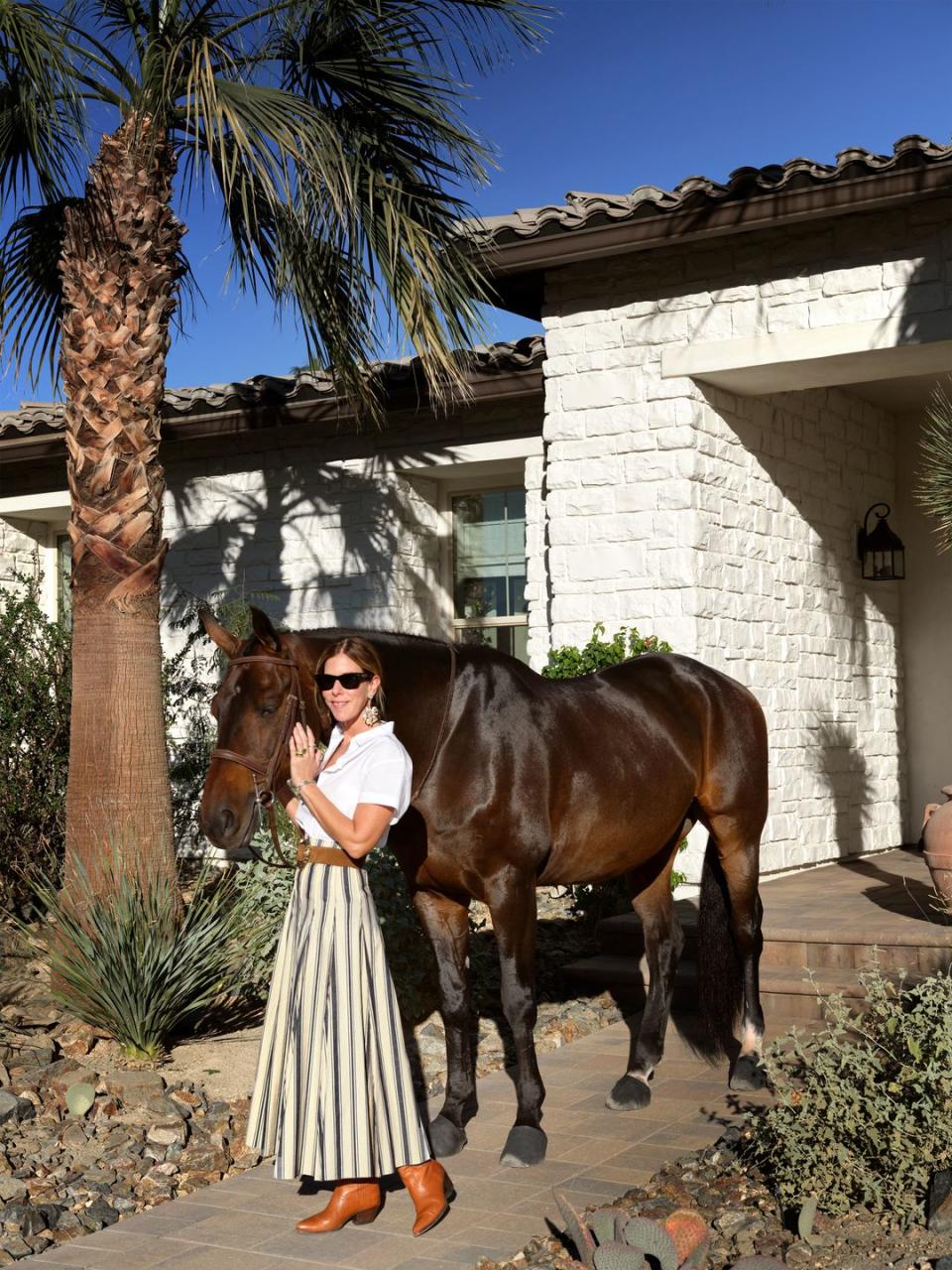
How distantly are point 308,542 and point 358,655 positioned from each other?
6877mm

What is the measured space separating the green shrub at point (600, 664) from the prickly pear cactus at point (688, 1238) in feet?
14.5

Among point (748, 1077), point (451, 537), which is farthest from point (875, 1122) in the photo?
point (451, 537)

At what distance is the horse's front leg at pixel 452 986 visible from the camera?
479cm

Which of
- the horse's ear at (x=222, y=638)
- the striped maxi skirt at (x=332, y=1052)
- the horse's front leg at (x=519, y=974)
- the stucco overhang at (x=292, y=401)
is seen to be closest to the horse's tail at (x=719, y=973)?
the horse's front leg at (x=519, y=974)

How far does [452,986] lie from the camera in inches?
189

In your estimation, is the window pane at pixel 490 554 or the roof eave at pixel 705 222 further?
the window pane at pixel 490 554

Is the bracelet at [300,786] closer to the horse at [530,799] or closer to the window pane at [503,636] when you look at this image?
the horse at [530,799]

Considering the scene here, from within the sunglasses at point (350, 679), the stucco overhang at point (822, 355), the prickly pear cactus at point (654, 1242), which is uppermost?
the stucco overhang at point (822, 355)

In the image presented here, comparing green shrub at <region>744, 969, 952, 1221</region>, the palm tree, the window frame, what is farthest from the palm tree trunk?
the window frame

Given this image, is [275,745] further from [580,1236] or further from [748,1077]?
[748,1077]

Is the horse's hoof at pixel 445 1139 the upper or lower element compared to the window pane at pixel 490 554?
lower

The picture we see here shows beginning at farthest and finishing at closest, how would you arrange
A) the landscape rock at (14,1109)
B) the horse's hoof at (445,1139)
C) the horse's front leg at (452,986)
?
1. the landscape rock at (14,1109)
2. the horse's front leg at (452,986)
3. the horse's hoof at (445,1139)

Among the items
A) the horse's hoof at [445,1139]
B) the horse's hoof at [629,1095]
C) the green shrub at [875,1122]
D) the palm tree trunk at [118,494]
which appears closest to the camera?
the green shrub at [875,1122]

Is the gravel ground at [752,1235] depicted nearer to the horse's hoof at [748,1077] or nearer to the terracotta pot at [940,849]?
the horse's hoof at [748,1077]
